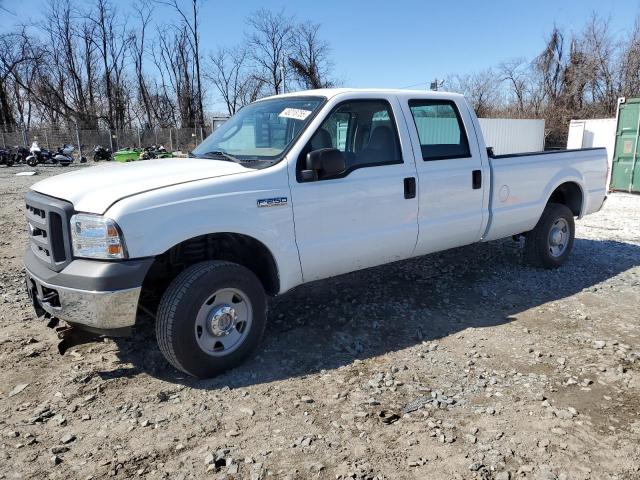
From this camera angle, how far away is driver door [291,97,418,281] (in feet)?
12.5

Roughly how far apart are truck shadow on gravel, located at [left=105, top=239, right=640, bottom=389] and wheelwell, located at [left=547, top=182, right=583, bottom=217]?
72cm

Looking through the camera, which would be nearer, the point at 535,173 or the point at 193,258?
the point at 193,258

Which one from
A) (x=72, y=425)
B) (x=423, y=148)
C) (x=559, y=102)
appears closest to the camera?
(x=72, y=425)

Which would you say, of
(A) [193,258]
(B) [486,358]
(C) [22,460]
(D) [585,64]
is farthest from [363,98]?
(D) [585,64]

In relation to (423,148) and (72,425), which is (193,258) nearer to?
(72,425)

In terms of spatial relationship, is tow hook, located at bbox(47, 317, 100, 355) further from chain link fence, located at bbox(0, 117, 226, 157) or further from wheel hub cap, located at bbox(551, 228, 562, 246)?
chain link fence, located at bbox(0, 117, 226, 157)

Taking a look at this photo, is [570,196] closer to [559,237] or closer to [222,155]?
[559,237]

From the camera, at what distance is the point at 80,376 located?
3547mm

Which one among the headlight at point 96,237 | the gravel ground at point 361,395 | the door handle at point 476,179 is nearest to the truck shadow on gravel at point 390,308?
the gravel ground at point 361,395

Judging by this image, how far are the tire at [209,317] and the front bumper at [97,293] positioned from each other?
0.85ft

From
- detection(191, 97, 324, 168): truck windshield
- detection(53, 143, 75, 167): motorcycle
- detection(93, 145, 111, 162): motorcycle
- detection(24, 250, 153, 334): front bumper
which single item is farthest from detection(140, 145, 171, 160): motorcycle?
→ detection(24, 250, 153, 334): front bumper

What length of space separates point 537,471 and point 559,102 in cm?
3300

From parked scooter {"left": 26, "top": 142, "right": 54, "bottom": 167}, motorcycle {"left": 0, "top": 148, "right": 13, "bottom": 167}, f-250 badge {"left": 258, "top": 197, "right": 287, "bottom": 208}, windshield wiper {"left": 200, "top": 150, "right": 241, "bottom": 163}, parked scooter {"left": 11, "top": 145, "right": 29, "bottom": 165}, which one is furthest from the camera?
parked scooter {"left": 11, "top": 145, "right": 29, "bottom": 165}

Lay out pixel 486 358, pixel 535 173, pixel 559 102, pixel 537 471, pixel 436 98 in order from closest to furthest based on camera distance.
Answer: pixel 537 471 → pixel 486 358 → pixel 436 98 → pixel 535 173 → pixel 559 102
